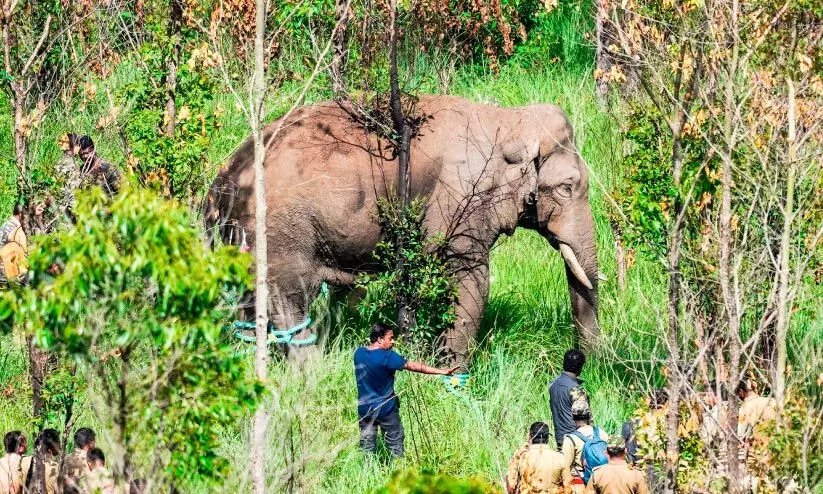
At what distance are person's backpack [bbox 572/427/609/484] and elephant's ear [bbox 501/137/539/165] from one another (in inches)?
138

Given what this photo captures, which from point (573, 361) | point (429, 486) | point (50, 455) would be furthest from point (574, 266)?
point (429, 486)

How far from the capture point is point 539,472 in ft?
31.9

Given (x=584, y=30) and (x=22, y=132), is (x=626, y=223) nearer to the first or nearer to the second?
(x=22, y=132)

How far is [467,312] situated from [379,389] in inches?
91.5

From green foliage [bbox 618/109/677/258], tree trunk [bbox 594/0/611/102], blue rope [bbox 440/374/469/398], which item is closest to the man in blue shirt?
blue rope [bbox 440/374/469/398]

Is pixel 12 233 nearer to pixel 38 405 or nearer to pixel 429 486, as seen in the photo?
pixel 38 405

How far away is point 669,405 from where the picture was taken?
950 centimetres

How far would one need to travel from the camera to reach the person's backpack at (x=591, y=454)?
33.9ft

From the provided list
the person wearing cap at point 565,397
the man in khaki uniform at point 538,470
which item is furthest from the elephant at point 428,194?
the man in khaki uniform at point 538,470

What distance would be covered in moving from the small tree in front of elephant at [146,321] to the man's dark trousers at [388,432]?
11.5 feet

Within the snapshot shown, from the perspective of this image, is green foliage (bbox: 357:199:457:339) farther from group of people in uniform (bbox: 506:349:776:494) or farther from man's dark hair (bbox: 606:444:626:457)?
man's dark hair (bbox: 606:444:626:457)

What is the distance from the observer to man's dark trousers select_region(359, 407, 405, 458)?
11086 mm

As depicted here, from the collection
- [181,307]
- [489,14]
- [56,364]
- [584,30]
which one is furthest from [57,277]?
[584,30]

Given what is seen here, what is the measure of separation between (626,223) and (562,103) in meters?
7.72
